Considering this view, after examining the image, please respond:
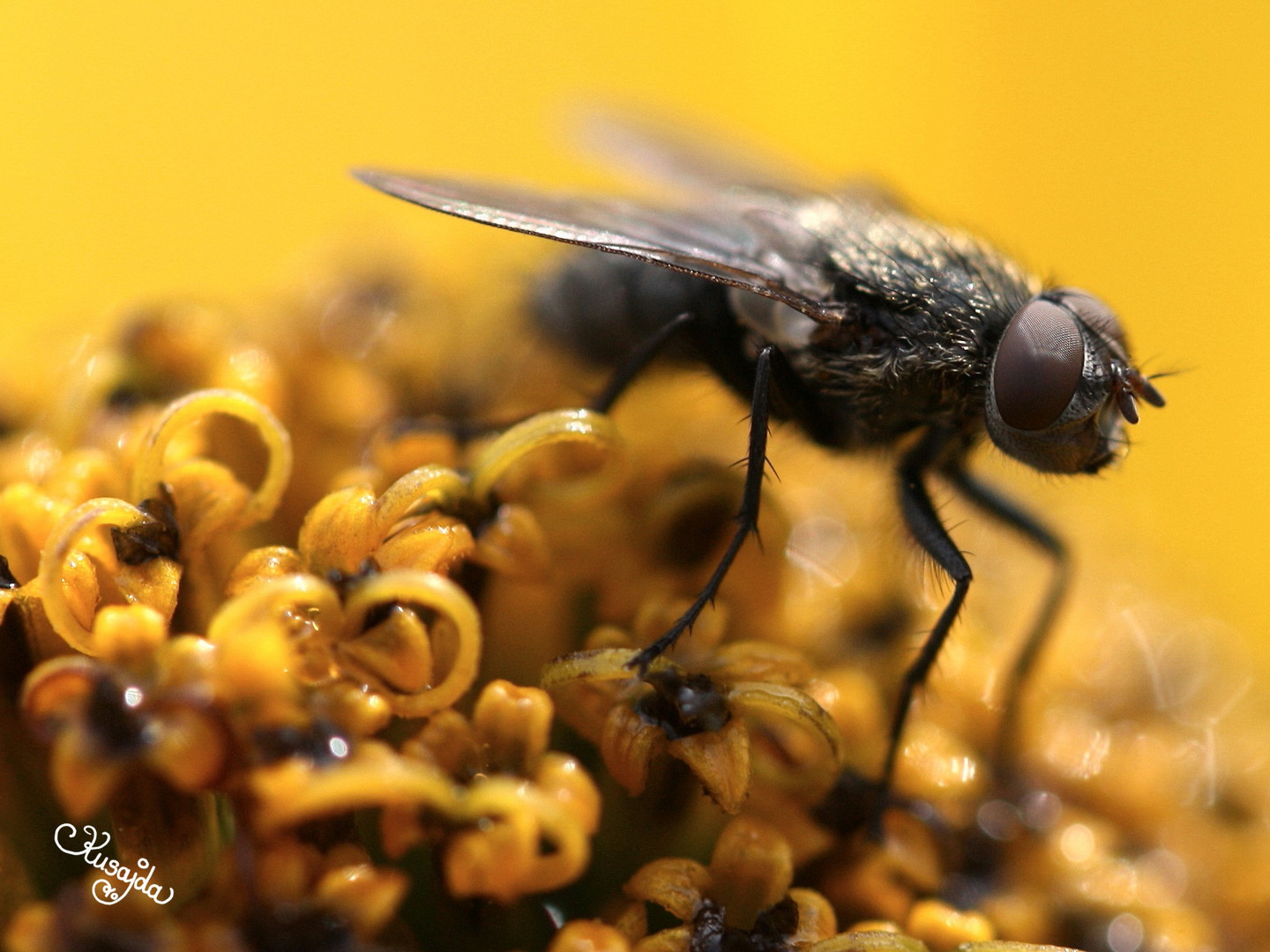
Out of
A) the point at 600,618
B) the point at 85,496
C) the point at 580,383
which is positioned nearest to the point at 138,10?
the point at 580,383

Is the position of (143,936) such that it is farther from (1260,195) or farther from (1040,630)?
(1260,195)

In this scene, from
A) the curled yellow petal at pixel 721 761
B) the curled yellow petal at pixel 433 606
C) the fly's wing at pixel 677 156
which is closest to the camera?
the curled yellow petal at pixel 433 606

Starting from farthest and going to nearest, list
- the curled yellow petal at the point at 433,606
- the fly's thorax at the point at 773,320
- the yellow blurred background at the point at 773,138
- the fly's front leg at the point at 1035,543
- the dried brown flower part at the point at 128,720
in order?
the yellow blurred background at the point at 773,138 → the fly's front leg at the point at 1035,543 → the fly's thorax at the point at 773,320 → the curled yellow petal at the point at 433,606 → the dried brown flower part at the point at 128,720

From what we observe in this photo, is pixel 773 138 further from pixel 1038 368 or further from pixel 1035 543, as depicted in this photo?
pixel 1038 368

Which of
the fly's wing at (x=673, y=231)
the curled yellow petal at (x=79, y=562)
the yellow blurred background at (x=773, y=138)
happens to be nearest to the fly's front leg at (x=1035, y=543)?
the fly's wing at (x=673, y=231)

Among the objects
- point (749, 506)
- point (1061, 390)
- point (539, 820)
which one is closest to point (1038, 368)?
point (1061, 390)

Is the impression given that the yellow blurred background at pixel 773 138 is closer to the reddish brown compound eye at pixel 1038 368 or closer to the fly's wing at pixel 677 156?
the fly's wing at pixel 677 156
